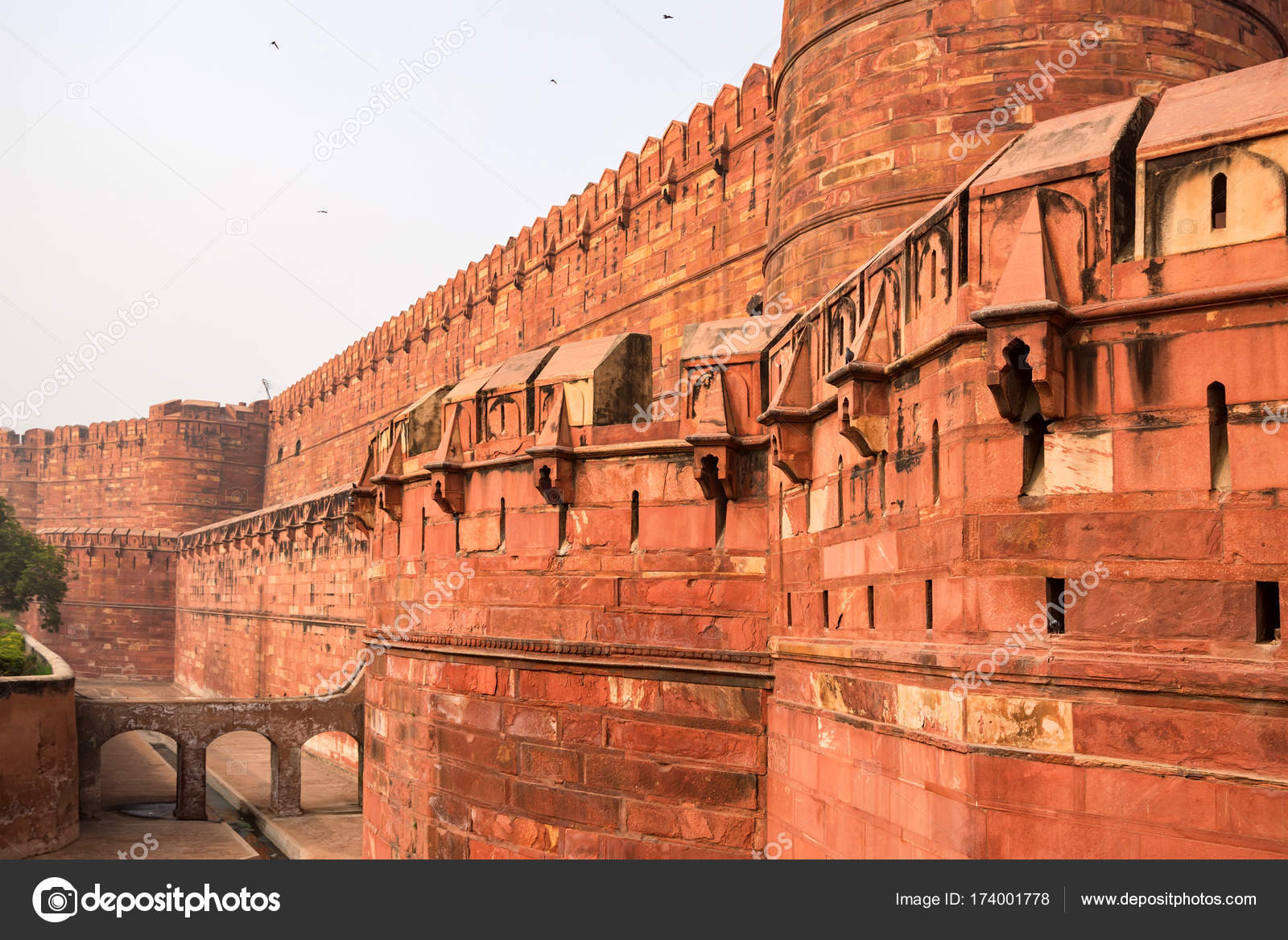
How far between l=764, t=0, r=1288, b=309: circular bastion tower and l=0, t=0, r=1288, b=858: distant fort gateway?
24 millimetres

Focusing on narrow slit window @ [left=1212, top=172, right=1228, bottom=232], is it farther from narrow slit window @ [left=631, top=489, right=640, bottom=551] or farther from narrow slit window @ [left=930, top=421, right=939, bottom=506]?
narrow slit window @ [left=631, top=489, right=640, bottom=551]

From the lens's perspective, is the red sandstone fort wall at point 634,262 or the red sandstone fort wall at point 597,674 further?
the red sandstone fort wall at point 634,262

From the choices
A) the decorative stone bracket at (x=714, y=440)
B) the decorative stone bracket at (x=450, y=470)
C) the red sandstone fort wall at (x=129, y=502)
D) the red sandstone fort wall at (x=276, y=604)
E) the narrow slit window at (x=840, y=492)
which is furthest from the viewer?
the red sandstone fort wall at (x=129, y=502)

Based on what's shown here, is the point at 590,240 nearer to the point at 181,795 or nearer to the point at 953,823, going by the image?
the point at 181,795

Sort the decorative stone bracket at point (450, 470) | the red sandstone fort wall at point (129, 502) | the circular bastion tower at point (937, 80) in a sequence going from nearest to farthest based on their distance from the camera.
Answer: the decorative stone bracket at point (450, 470)
the circular bastion tower at point (937, 80)
the red sandstone fort wall at point (129, 502)

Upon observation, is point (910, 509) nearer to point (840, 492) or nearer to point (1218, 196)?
point (840, 492)

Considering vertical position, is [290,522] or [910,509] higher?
[290,522]

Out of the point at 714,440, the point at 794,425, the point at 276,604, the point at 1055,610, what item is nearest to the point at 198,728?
the point at 276,604

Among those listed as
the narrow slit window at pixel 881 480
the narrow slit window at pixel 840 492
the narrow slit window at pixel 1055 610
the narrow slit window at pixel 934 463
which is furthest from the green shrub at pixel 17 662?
the narrow slit window at pixel 1055 610

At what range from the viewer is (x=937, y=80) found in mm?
8008

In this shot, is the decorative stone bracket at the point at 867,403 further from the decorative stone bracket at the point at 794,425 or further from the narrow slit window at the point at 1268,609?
the narrow slit window at the point at 1268,609

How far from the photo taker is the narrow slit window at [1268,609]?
3539 millimetres
